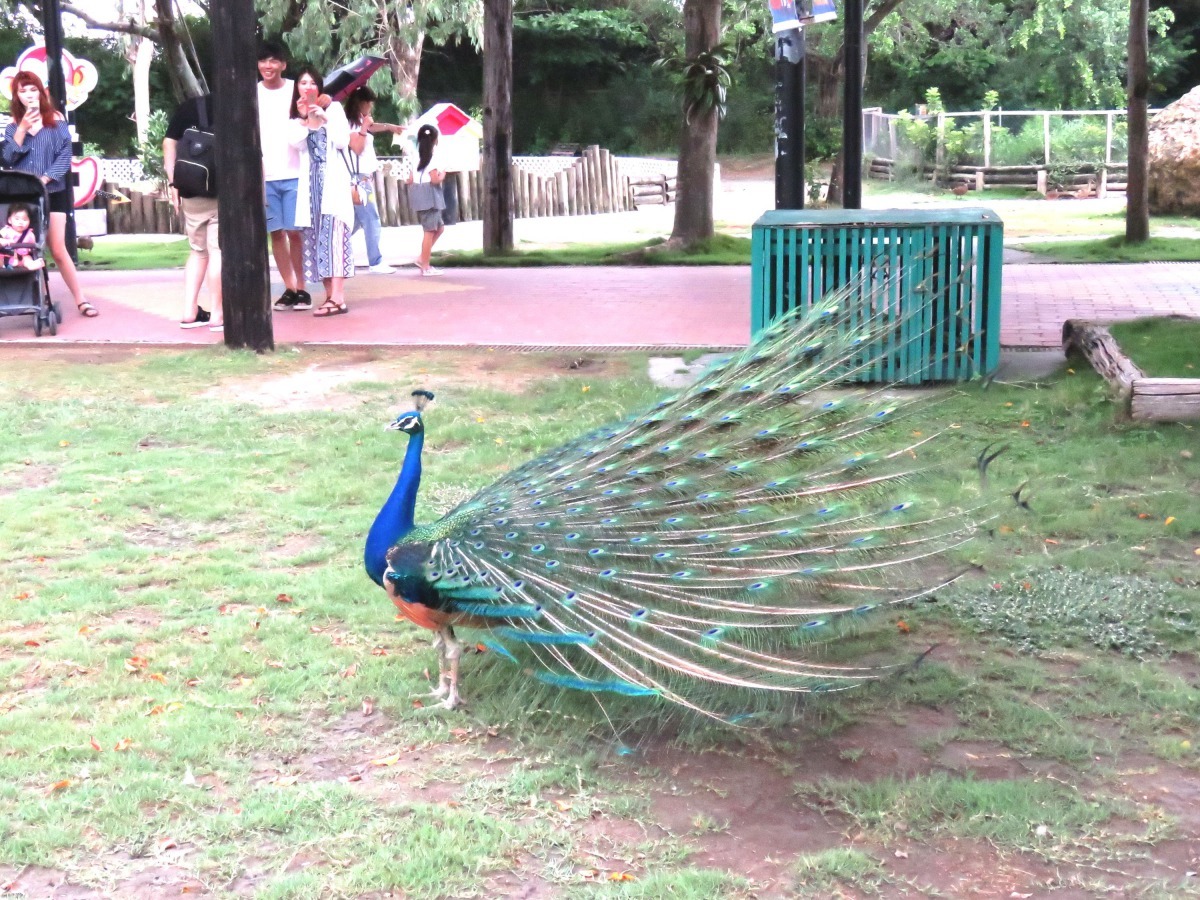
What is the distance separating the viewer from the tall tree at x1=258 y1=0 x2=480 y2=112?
1187 inches

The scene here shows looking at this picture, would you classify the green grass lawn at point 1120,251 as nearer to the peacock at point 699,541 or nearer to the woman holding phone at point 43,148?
the woman holding phone at point 43,148

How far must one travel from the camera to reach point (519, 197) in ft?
77.1

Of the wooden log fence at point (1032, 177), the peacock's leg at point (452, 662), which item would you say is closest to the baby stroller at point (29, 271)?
the peacock's leg at point (452, 662)

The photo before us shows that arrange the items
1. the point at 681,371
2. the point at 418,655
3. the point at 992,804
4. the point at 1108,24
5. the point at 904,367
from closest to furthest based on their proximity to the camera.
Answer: the point at 992,804
the point at 418,655
the point at 904,367
the point at 681,371
the point at 1108,24

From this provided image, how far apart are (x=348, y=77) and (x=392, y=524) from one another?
853cm

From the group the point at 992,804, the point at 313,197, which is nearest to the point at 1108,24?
the point at 313,197

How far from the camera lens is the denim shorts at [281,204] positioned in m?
10.7

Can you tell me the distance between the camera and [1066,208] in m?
22.5

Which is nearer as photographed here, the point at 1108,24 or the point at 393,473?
the point at 393,473

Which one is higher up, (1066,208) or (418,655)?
(1066,208)

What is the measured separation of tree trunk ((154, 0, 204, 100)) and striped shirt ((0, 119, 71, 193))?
9.00m

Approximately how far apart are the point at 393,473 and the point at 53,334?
5.17m

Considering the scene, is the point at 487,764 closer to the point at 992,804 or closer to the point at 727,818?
the point at 727,818

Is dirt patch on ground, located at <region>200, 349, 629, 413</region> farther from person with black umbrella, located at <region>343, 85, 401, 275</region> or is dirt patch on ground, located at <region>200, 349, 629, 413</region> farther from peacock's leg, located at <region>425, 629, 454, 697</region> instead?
peacock's leg, located at <region>425, 629, 454, 697</region>
